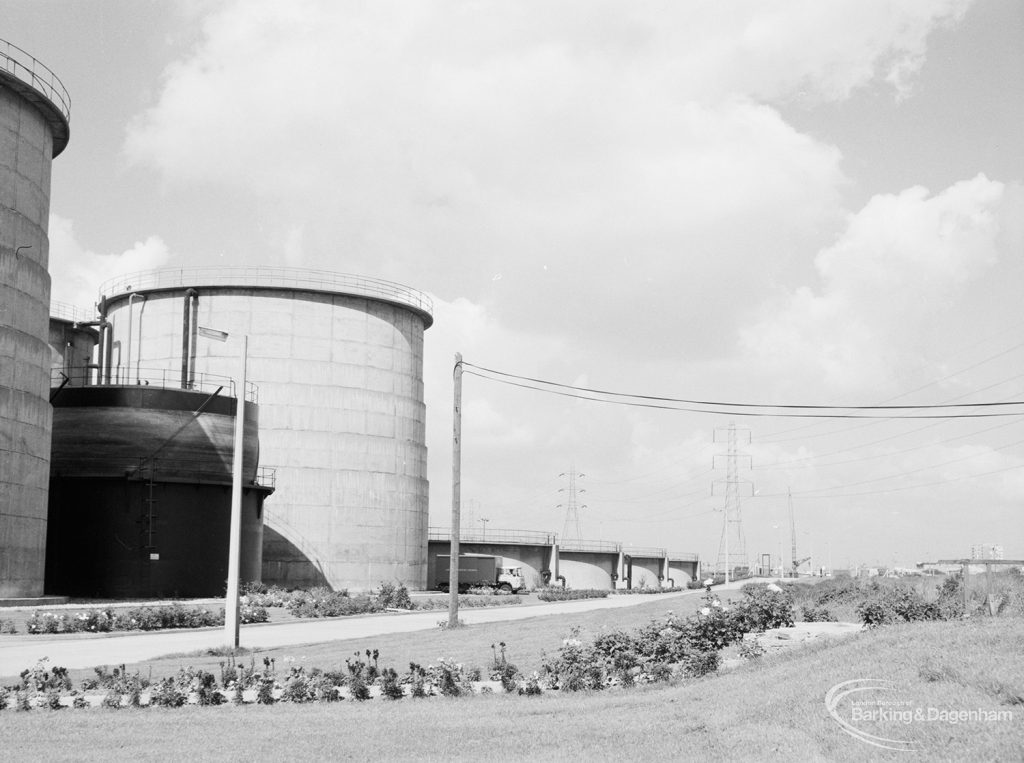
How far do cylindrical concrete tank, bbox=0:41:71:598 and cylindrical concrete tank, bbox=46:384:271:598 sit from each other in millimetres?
6974

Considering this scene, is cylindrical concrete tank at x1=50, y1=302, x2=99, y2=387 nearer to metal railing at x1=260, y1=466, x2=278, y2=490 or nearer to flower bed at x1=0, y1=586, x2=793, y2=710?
metal railing at x1=260, y1=466, x2=278, y2=490

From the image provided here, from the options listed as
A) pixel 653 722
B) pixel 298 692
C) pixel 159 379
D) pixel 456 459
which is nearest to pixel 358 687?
pixel 298 692

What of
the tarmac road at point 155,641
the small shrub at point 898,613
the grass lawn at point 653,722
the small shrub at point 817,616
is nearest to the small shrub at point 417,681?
the grass lawn at point 653,722

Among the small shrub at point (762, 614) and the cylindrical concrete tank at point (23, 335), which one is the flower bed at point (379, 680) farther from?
the cylindrical concrete tank at point (23, 335)

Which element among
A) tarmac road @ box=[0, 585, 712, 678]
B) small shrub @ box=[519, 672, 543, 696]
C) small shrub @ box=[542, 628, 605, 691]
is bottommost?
tarmac road @ box=[0, 585, 712, 678]

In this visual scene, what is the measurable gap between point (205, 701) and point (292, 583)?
→ 167ft

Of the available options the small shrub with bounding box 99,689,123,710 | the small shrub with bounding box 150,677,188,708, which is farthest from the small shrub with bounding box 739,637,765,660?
the small shrub with bounding box 99,689,123,710

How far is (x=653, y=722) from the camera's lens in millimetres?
12258

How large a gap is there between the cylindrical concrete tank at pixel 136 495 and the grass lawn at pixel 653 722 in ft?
120

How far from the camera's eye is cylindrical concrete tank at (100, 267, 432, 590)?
66.4m

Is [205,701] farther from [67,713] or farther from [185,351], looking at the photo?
[185,351]

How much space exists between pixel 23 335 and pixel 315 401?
27878mm

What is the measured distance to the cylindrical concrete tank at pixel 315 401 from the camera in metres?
66.4

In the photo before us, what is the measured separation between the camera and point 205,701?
48.5 feet
